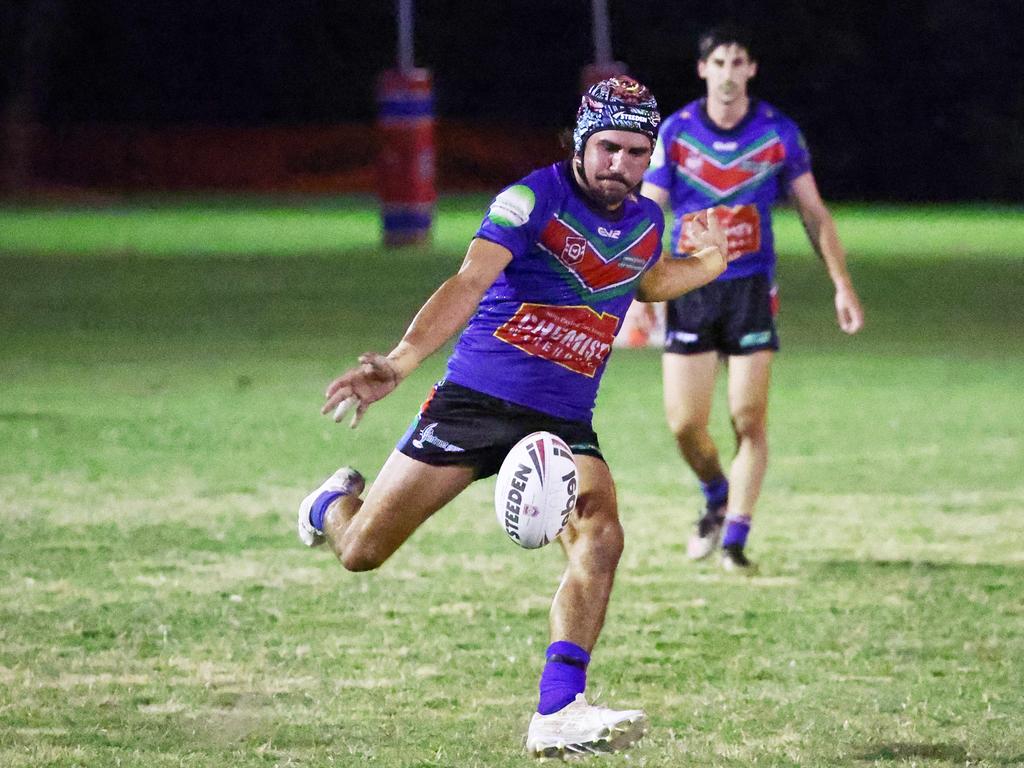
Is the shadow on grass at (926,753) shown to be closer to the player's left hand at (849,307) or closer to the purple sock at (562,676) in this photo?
the purple sock at (562,676)

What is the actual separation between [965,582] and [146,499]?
4.19m

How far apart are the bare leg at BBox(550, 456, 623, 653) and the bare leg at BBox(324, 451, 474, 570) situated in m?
0.36

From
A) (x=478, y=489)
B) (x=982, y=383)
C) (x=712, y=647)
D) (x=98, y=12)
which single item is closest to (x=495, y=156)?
(x=98, y=12)

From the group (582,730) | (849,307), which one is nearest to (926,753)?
(582,730)

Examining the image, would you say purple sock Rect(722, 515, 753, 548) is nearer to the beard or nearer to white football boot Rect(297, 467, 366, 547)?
white football boot Rect(297, 467, 366, 547)

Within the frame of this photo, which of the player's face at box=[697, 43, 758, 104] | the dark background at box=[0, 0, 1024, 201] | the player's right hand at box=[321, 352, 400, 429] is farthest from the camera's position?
the dark background at box=[0, 0, 1024, 201]

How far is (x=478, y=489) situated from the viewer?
10930 millimetres

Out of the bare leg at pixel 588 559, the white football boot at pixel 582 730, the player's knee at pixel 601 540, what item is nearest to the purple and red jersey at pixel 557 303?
the bare leg at pixel 588 559

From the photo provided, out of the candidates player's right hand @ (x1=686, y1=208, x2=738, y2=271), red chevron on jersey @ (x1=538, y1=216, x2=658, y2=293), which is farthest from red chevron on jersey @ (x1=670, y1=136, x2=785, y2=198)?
red chevron on jersey @ (x1=538, y1=216, x2=658, y2=293)

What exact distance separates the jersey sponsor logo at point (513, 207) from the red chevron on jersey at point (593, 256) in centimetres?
10

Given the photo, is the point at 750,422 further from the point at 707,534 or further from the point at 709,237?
the point at 709,237

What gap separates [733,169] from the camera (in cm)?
880

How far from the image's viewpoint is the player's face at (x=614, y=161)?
19.5 feet

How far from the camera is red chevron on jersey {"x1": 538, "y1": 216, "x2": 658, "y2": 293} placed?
5949 millimetres
